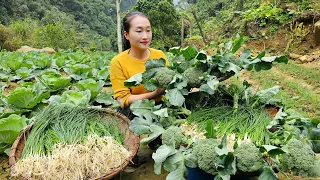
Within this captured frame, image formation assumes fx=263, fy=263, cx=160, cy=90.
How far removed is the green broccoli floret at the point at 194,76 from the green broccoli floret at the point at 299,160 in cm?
71

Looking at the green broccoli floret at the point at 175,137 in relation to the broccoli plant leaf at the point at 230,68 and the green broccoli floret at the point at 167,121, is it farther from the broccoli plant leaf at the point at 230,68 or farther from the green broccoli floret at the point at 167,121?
the broccoli plant leaf at the point at 230,68

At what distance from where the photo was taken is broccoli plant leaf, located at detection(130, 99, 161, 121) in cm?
198

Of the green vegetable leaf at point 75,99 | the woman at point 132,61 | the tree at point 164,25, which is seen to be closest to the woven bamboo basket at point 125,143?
the woman at point 132,61

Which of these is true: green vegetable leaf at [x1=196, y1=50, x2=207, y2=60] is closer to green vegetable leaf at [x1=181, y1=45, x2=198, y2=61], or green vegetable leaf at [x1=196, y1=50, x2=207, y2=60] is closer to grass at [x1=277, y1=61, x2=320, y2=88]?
green vegetable leaf at [x1=181, y1=45, x2=198, y2=61]

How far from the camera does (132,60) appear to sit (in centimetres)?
253

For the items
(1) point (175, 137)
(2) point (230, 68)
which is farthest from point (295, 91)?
(1) point (175, 137)

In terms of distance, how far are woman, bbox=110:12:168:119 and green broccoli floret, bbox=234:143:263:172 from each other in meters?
1.02

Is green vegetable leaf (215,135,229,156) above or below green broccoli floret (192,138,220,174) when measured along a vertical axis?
above

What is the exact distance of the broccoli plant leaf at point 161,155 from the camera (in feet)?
5.03

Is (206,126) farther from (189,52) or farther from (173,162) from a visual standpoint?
(189,52)

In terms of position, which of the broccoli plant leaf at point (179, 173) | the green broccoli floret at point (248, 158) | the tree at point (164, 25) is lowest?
the tree at point (164, 25)

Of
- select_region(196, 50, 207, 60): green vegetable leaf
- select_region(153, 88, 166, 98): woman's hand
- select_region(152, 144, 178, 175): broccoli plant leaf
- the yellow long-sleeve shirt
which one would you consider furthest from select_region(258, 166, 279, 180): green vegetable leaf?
the yellow long-sleeve shirt

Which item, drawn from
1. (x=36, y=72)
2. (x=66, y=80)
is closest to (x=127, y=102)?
(x=66, y=80)

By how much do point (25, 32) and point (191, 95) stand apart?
22.3 meters
